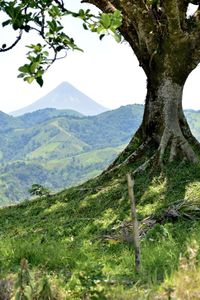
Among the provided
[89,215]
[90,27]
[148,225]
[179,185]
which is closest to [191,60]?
[179,185]

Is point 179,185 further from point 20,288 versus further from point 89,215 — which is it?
point 20,288

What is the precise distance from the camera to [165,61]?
68.6ft

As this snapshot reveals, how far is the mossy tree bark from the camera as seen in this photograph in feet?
66.5

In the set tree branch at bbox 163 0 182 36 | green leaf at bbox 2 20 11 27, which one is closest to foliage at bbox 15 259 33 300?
green leaf at bbox 2 20 11 27

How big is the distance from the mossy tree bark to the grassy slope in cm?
179

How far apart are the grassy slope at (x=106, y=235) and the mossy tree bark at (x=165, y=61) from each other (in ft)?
5.88

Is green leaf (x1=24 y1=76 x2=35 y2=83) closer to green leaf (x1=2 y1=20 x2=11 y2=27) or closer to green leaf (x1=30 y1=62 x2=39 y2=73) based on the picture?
green leaf (x1=30 y1=62 x2=39 y2=73)

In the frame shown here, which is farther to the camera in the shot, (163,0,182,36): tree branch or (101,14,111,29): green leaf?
(163,0,182,36): tree branch

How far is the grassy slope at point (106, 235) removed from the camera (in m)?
7.33

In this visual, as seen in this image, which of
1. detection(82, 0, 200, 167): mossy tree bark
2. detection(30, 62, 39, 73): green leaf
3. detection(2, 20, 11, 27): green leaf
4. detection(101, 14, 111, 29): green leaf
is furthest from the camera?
detection(82, 0, 200, 167): mossy tree bark

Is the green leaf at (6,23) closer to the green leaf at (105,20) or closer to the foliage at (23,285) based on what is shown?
the green leaf at (105,20)

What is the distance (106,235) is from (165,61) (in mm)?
10952

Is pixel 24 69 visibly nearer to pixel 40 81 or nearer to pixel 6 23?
pixel 40 81

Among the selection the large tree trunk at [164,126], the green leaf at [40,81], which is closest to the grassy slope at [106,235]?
the large tree trunk at [164,126]
